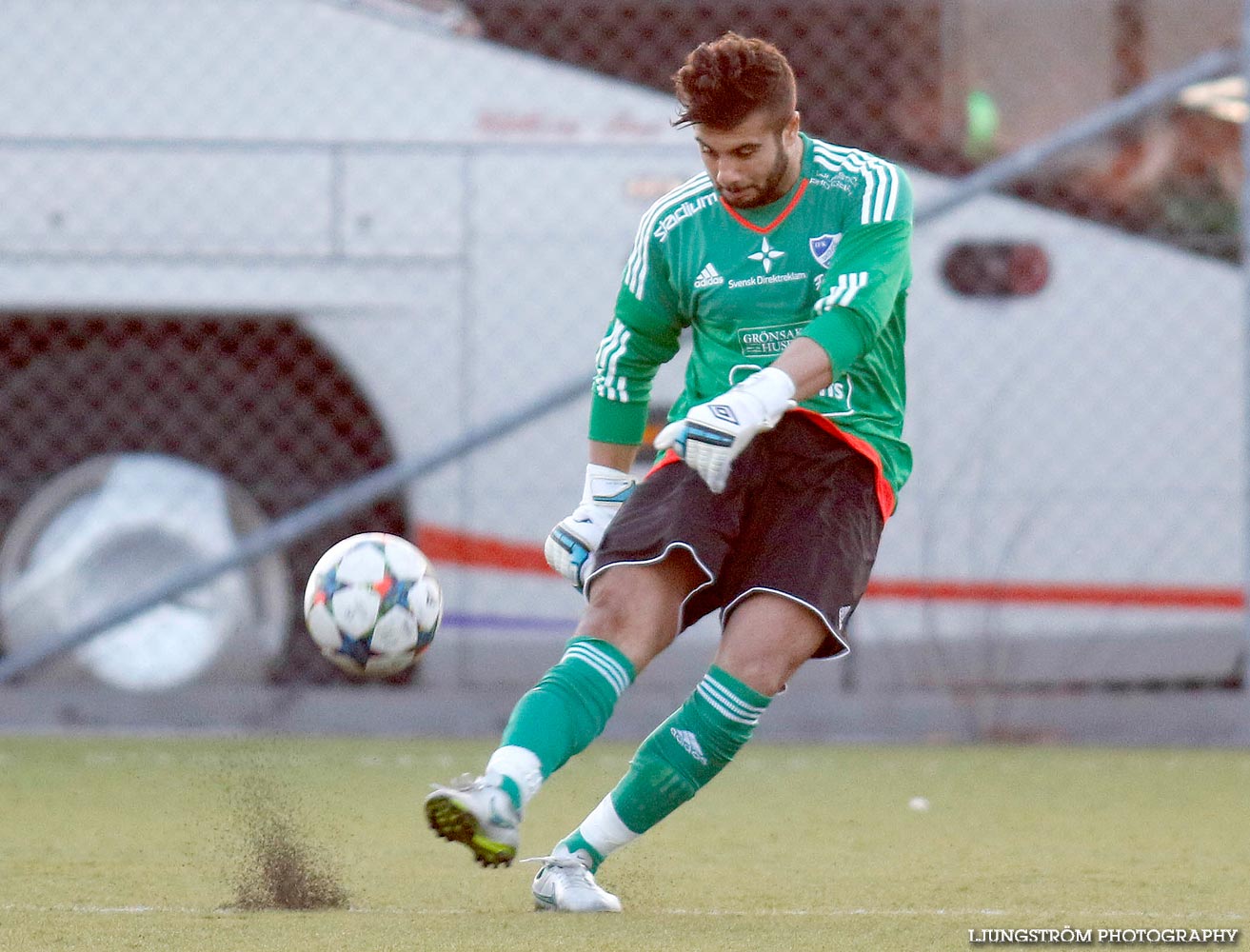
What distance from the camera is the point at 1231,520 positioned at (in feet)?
26.3

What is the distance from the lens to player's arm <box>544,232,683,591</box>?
424 cm

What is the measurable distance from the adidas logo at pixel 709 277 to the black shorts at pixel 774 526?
0.30 m

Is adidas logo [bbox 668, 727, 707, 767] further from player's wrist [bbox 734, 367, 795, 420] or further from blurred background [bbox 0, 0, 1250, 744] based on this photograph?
blurred background [bbox 0, 0, 1250, 744]

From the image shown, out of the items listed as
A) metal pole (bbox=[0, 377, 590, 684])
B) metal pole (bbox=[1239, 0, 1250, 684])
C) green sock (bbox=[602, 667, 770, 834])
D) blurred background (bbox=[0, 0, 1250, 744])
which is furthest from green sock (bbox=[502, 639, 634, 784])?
metal pole (bbox=[1239, 0, 1250, 684])

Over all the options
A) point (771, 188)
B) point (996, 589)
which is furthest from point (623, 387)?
point (996, 589)

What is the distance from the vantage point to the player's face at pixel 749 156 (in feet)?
12.9

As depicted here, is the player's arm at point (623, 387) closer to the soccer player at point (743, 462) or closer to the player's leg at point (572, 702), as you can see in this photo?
the soccer player at point (743, 462)

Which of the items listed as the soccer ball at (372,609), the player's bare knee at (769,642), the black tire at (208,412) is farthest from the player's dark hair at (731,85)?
the black tire at (208,412)

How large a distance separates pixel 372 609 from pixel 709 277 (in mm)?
908

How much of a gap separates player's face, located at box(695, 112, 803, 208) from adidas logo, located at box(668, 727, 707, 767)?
1010 mm

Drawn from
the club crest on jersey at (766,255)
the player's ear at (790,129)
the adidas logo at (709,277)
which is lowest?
the adidas logo at (709,277)

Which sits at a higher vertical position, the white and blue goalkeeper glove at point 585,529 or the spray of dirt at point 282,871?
the white and blue goalkeeper glove at point 585,529

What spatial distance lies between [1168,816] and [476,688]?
3.16 meters

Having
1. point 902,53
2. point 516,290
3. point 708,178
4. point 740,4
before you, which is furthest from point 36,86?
point 708,178
